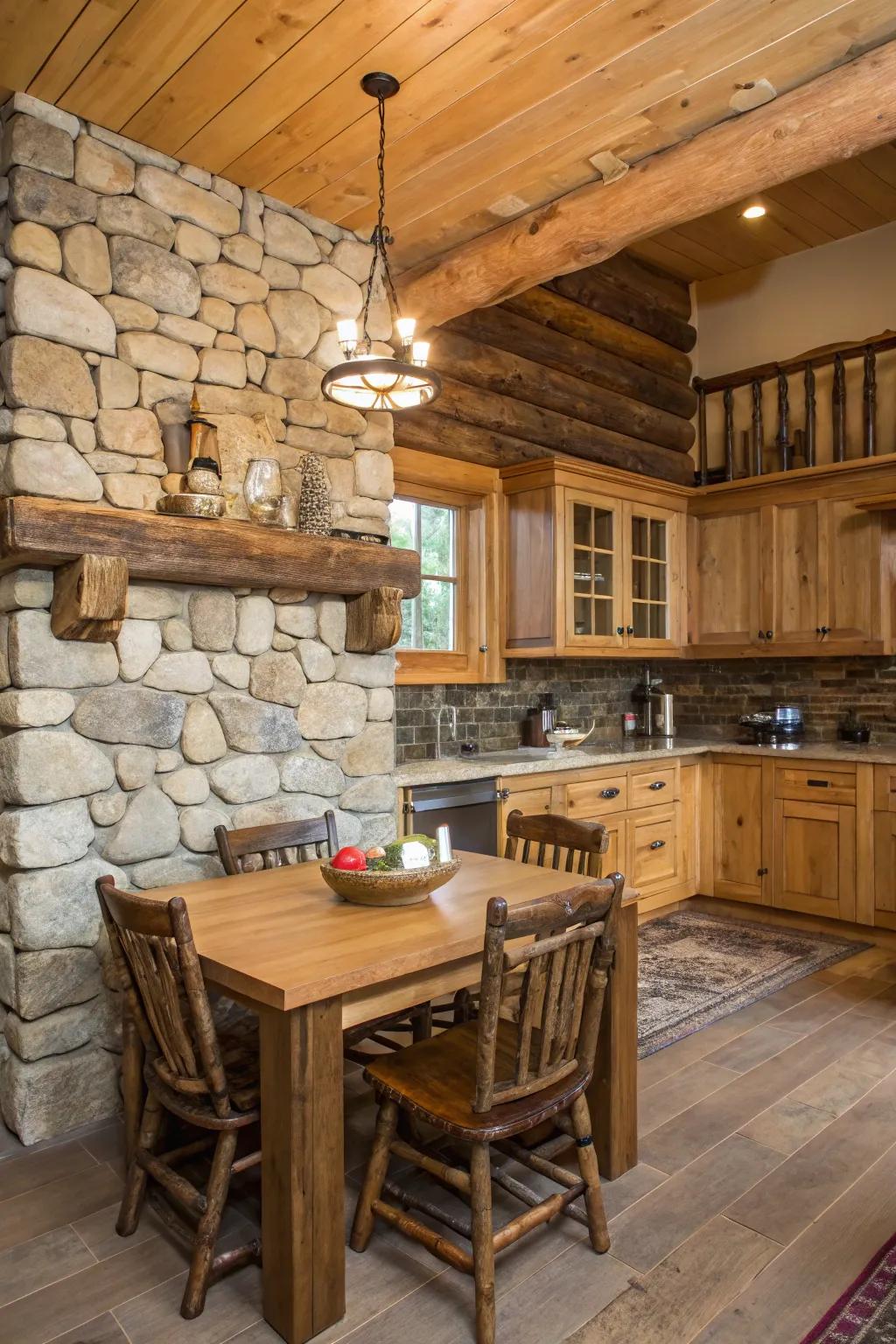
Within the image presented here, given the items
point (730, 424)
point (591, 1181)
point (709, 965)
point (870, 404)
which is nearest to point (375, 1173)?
point (591, 1181)

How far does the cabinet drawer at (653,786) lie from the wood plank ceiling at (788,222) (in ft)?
10.2

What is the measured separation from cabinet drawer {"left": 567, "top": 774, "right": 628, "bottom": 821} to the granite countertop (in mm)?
88

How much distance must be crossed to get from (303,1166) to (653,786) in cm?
341

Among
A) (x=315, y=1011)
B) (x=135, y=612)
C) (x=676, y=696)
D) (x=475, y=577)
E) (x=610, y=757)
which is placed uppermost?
(x=475, y=577)

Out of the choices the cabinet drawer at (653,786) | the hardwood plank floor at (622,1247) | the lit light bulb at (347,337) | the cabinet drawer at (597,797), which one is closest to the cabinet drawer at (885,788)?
the cabinet drawer at (653,786)

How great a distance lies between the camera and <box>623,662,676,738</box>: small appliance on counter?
589cm

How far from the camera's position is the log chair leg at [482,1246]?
71.0 inches

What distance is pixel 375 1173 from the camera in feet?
6.88

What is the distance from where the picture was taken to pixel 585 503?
4.93 m

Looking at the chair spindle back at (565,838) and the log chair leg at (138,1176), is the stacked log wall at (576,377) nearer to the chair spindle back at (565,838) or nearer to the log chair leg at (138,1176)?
the chair spindle back at (565,838)

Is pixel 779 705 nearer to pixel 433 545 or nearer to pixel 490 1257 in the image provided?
pixel 433 545

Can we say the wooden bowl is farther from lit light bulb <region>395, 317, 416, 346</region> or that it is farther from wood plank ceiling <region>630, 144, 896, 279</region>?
wood plank ceiling <region>630, 144, 896, 279</region>

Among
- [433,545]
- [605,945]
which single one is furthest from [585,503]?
[605,945]

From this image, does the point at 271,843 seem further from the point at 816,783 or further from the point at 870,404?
the point at 870,404
